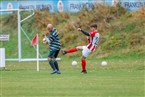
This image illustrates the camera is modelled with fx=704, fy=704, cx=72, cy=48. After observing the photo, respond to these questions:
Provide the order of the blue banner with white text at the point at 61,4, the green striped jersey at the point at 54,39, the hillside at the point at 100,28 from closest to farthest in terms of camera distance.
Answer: the green striped jersey at the point at 54,39 → the hillside at the point at 100,28 → the blue banner with white text at the point at 61,4

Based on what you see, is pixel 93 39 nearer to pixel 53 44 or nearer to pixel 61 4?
pixel 53 44

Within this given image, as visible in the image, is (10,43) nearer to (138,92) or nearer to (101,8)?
(101,8)

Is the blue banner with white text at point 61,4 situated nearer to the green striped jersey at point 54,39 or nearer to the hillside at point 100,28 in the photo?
the hillside at point 100,28

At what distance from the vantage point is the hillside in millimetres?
46138

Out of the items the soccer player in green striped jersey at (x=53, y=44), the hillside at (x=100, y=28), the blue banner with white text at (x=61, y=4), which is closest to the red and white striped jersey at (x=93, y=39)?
the soccer player in green striped jersey at (x=53, y=44)

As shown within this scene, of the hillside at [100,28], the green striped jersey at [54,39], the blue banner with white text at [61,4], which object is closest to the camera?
the green striped jersey at [54,39]

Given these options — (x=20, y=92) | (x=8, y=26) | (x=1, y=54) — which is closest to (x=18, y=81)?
(x=20, y=92)

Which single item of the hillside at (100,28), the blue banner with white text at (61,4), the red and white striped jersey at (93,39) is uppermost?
the blue banner with white text at (61,4)

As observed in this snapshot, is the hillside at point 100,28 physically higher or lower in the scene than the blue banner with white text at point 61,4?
lower

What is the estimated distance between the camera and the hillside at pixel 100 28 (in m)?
46.1

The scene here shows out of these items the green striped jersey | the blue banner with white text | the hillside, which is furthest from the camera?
the blue banner with white text

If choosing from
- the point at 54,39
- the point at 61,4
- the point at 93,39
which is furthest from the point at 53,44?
the point at 61,4

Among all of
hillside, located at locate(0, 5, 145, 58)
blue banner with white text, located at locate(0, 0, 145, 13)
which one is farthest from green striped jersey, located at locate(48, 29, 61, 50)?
blue banner with white text, located at locate(0, 0, 145, 13)

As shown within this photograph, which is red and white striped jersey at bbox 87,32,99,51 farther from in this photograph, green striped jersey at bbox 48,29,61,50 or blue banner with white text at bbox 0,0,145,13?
blue banner with white text at bbox 0,0,145,13
